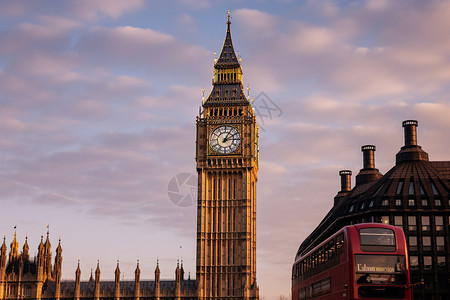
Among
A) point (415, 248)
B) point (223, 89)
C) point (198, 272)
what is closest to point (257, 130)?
point (223, 89)

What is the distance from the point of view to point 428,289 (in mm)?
112125

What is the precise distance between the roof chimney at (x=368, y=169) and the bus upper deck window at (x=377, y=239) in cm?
10478

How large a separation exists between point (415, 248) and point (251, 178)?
38.7 meters

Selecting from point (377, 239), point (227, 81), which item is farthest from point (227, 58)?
point (377, 239)

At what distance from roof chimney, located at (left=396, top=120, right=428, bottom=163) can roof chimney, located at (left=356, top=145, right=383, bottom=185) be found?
86.4 feet

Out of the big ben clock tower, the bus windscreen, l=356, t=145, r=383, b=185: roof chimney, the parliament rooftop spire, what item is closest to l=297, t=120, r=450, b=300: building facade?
the big ben clock tower

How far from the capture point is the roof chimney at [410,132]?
128 meters

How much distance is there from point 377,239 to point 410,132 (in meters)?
82.4

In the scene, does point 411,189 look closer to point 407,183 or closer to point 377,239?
point 407,183

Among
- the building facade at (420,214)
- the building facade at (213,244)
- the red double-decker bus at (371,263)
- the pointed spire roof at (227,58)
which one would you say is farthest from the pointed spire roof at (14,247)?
the red double-decker bus at (371,263)

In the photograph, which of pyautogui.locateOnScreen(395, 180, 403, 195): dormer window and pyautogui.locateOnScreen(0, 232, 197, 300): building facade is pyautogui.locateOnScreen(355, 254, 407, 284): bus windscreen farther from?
pyautogui.locateOnScreen(0, 232, 197, 300): building facade

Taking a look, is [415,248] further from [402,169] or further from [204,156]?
[204,156]

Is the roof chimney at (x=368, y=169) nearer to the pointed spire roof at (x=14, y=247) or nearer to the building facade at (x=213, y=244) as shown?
the building facade at (x=213, y=244)

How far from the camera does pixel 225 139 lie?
14100cm
